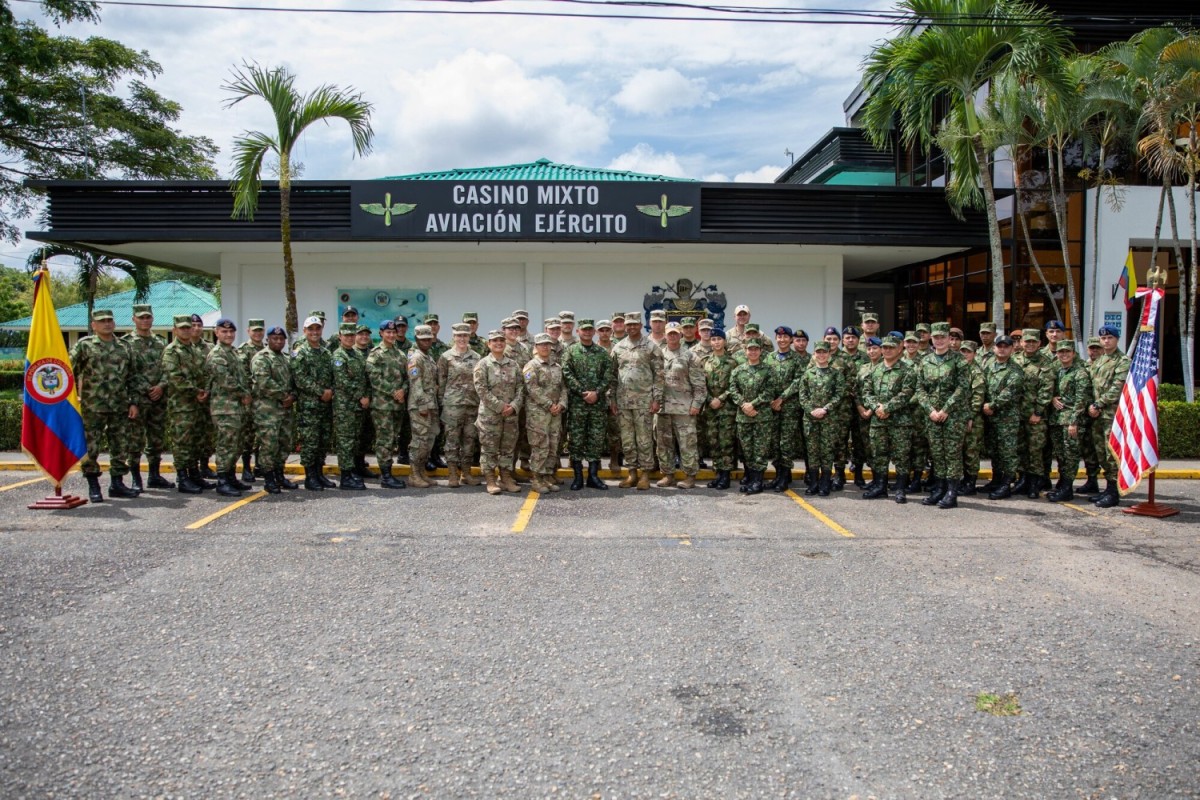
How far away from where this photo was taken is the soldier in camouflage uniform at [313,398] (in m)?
8.80

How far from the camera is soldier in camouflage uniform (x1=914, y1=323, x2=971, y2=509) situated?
8.22 m

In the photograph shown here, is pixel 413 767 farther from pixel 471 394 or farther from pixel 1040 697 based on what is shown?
pixel 471 394

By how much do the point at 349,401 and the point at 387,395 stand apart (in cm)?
43

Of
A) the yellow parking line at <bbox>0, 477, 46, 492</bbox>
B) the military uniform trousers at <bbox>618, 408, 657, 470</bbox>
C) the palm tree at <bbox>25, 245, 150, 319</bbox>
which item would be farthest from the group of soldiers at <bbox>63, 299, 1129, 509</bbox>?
the palm tree at <bbox>25, 245, 150, 319</bbox>

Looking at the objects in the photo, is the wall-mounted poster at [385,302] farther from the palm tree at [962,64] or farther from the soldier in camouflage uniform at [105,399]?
the palm tree at [962,64]

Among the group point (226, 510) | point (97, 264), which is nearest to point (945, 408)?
point (226, 510)

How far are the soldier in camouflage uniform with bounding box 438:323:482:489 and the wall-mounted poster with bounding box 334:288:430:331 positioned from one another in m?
6.52

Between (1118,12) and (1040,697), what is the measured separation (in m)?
17.3

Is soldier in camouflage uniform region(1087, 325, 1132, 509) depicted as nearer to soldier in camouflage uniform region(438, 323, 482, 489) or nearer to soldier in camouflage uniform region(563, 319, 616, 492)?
soldier in camouflage uniform region(563, 319, 616, 492)

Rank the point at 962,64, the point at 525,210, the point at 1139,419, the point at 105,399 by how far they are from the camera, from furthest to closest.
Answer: the point at 525,210 < the point at 962,64 < the point at 105,399 < the point at 1139,419

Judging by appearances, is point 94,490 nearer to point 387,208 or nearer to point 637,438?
point 637,438

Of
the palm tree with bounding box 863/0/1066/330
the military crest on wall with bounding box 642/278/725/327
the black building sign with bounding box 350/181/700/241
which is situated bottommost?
the military crest on wall with bounding box 642/278/725/327

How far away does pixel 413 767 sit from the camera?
3150mm

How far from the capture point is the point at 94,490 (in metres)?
8.15
